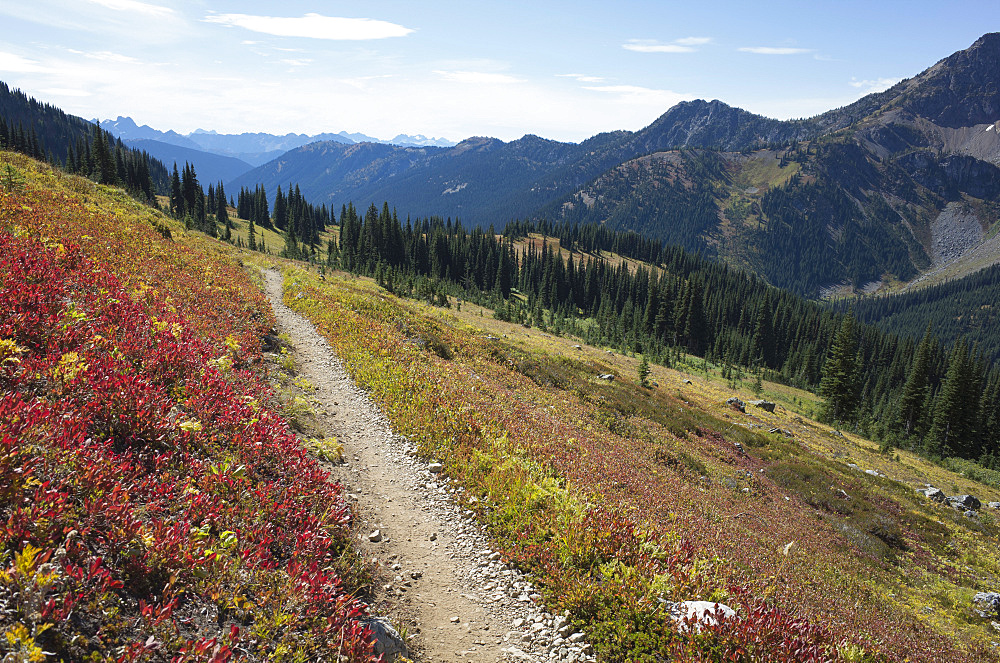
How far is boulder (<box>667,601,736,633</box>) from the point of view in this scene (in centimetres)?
631

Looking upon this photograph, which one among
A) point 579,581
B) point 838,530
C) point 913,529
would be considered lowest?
point 913,529

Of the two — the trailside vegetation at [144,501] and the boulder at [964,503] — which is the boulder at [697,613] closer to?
the trailside vegetation at [144,501]

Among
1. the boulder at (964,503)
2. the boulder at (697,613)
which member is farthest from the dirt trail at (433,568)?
the boulder at (964,503)

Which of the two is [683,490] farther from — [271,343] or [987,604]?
[271,343]

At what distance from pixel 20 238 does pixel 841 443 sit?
2483 inches

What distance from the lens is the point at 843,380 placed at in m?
65.4

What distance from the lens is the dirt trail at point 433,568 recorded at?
6.50 meters

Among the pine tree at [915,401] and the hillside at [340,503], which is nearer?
the hillside at [340,503]

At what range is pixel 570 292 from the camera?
152m

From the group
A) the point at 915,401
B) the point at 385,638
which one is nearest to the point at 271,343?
the point at 385,638

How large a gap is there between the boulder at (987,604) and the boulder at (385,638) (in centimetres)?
2109

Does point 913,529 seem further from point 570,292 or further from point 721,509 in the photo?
point 570,292

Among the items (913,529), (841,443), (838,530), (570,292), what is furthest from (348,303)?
(570,292)

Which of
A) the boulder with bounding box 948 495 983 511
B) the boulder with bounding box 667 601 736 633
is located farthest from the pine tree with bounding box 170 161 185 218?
the boulder with bounding box 948 495 983 511
